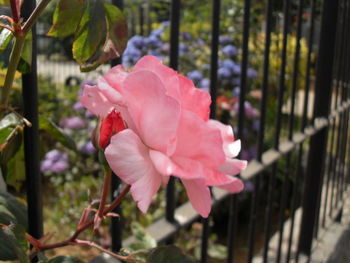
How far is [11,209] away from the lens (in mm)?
615

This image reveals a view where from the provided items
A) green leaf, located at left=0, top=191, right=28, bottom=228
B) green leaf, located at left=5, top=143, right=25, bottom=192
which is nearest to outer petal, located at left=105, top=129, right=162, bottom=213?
green leaf, located at left=0, top=191, right=28, bottom=228

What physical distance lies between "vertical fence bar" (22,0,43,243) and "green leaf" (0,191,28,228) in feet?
0.19

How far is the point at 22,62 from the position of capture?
601 mm

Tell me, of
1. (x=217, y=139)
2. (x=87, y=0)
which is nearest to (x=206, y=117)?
(x=217, y=139)

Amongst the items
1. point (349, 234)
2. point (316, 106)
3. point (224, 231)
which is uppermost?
point (316, 106)

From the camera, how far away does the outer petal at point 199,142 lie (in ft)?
1.38

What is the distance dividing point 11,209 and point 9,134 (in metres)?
0.09

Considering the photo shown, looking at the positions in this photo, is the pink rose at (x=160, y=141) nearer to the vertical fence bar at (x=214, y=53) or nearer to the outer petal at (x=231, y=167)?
the outer petal at (x=231, y=167)

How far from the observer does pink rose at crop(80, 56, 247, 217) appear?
1.34 ft

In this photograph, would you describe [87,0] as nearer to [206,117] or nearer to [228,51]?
[206,117]

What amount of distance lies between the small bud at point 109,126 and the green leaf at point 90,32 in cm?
11

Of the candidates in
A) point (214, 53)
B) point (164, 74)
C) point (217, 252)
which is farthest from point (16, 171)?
point (217, 252)

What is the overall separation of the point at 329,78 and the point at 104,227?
1.66m

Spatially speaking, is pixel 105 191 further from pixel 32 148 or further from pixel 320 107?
pixel 320 107
